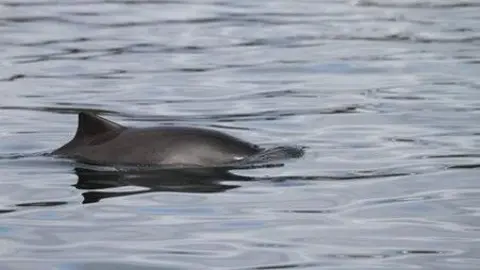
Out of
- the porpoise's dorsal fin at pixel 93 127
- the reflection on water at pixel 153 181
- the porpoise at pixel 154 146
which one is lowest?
the reflection on water at pixel 153 181

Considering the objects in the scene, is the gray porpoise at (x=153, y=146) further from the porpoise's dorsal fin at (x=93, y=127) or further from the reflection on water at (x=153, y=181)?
the reflection on water at (x=153, y=181)

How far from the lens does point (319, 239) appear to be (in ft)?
34.2

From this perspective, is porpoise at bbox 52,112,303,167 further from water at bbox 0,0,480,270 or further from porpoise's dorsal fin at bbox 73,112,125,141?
water at bbox 0,0,480,270

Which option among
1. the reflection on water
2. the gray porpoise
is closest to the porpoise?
the gray porpoise

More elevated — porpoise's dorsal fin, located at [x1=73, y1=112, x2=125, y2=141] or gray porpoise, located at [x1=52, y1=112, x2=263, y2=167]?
porpoise's dorsal fin, located at [x1=73, y1=112, x2=125, y2=141]

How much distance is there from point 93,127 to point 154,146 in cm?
57

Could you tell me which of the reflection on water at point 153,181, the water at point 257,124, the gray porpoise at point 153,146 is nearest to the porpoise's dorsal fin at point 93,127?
the gray porpoise at point 153,146

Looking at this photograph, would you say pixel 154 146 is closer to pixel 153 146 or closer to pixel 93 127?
pixel 153 146

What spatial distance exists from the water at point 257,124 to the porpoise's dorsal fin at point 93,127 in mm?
331

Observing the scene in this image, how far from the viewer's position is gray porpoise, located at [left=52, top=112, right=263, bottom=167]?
1333 centimetres

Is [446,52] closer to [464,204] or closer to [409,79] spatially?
[409,79]

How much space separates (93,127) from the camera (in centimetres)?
1366

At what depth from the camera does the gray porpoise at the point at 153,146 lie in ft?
43.7

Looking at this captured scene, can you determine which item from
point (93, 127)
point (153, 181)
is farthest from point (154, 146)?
point (153, 181)
